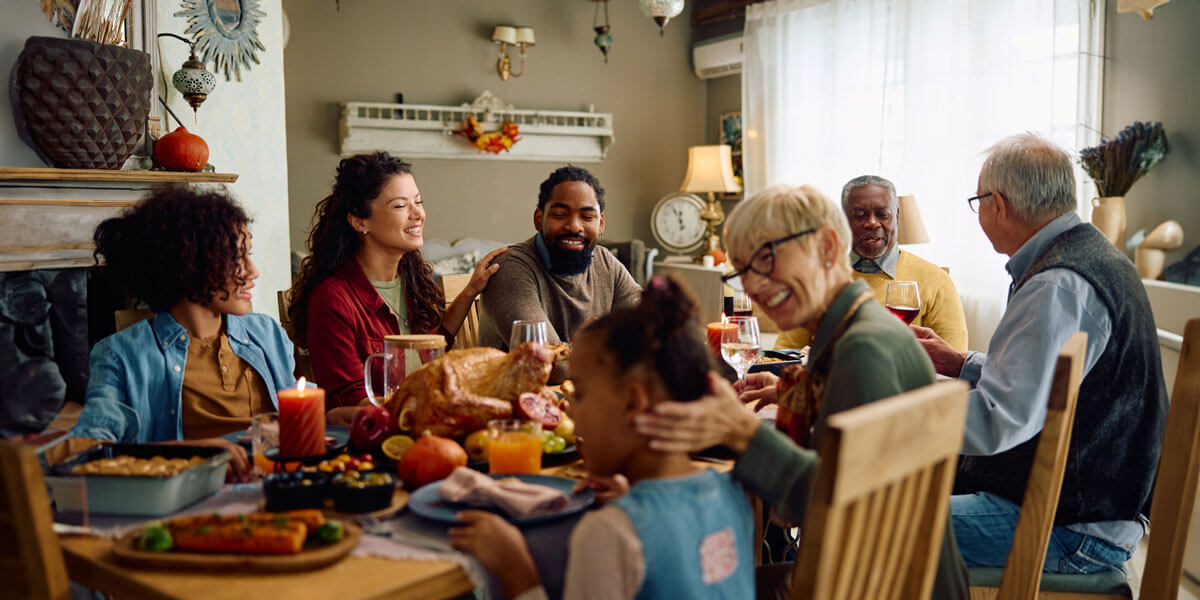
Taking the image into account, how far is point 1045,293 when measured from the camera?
1.72m

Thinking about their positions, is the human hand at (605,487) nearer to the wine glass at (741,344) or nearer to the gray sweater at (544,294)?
the wine glass at (741,344)

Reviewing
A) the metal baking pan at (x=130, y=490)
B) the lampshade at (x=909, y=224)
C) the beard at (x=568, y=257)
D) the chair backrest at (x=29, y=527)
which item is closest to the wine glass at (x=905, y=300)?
the beard at (x=568, y=257)

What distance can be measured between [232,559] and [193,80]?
119 inches

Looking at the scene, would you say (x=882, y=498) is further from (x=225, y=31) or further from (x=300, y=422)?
(x=225, y=31)

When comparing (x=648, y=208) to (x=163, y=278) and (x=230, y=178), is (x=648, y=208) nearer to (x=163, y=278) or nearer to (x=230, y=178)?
(x=230, y=178)

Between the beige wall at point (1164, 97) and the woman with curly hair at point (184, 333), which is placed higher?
A: the beige wall at point (1164, 97)

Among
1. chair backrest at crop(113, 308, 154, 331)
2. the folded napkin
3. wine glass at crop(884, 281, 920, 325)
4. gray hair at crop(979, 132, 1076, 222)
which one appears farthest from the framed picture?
the folded napkin

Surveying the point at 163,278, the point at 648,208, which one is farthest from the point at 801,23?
the point at 163,278

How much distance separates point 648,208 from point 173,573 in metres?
6.10

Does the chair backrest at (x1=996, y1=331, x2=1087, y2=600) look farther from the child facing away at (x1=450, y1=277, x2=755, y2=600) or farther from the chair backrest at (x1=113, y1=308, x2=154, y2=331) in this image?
the chair backrest at (x1=113, y1=308, x2=154, y2=331)

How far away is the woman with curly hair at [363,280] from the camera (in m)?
2.30

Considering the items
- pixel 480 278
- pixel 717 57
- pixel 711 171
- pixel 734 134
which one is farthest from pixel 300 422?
pixel 717 57

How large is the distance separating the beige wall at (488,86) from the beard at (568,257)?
3.11m

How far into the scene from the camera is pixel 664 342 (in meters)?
1.09
